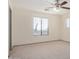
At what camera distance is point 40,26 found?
7012mm

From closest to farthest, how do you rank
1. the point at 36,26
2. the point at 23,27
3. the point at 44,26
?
the point at 23,27 → the point at 36,26 → the point at 44,26

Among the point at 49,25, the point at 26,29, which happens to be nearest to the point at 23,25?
the point at 26,29

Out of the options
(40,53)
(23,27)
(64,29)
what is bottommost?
(40,53)

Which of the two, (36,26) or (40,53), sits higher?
(36,26)

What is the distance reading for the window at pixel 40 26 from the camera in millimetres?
6692

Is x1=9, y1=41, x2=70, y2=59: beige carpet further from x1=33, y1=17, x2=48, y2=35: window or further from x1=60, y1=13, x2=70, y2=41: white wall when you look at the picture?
x1=60, y1=13, x2=70, y2=41: white wall

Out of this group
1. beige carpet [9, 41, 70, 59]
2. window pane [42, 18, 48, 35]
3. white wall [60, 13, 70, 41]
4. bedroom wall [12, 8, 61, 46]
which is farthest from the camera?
white wall [60, 13, 70, 41]

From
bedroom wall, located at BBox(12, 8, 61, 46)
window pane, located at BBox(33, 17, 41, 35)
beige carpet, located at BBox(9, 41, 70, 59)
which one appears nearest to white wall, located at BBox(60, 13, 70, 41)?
bedroom wall, located at BBox(12, 8, 61, 46)

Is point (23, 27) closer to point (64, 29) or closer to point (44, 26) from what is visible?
point (44, 26)

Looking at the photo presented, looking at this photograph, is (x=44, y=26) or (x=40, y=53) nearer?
(x=40, y=53)

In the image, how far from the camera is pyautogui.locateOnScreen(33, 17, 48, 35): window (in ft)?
22.0

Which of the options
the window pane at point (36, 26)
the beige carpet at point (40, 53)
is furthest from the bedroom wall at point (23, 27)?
the beige carpet at point (40, 53)

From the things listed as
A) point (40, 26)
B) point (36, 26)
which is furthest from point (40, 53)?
point (40, 26)
